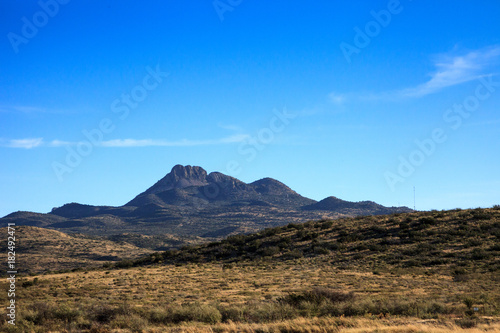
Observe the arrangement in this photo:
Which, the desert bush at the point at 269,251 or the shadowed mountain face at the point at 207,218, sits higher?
the shadowed mountain face at the point at 207,218

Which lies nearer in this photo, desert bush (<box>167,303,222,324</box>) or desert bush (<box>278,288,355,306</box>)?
desert bush (<box>167,303,222,324</box>)

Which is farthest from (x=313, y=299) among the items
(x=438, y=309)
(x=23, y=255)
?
(x=23, y=255)

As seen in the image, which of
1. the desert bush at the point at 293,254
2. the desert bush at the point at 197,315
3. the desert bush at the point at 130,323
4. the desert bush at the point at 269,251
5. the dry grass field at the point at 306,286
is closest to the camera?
the desert bush at the point at 130,323

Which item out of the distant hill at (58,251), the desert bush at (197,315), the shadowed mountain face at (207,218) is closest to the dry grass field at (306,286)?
the desert bush at (197,315)

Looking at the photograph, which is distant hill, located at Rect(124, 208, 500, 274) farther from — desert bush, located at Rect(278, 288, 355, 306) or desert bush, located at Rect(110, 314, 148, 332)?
desert bush, located at Rect(110, 314, 148, 332)

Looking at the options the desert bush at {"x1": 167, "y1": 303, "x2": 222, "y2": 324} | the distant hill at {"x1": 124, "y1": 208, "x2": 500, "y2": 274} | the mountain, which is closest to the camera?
the desert bush at {"x1": 167, "y1": 303, "x2": 222, "y2": 324}

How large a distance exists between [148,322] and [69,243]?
264 feet

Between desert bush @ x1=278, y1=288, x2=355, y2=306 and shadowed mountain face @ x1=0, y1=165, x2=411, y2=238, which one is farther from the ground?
shadowed mountain face @ x1=0, y1=165, x2=411, y2=238

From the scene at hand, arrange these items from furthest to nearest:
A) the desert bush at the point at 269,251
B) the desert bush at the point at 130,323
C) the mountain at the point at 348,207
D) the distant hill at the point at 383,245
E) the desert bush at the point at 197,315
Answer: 1. the mountain at the point at 348,207
2. the desert bush at the point at 269,251
3. the distant hill at the point at 383,245
4. the desert bush at the point at 197,315
5. the desert bush at the point at 130,323

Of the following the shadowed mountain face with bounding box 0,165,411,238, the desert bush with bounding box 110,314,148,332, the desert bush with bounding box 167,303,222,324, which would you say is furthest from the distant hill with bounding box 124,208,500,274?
the shadowed mountain face with bounding box 0,165,411,238

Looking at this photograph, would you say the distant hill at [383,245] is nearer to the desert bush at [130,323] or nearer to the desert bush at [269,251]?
the desert bush at [269,251]

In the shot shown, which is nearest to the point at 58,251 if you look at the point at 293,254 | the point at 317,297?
the point at 293,254

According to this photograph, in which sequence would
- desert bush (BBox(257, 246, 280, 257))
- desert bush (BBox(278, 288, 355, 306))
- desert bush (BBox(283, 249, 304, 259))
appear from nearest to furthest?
1. desert bush (BBox(278, 288, 355, 306))
2. desert bush (BBox(283, 249, 304, 259))
3. desert bush (BBox(257, 246, 280, 257))

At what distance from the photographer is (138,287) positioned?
3288cm
